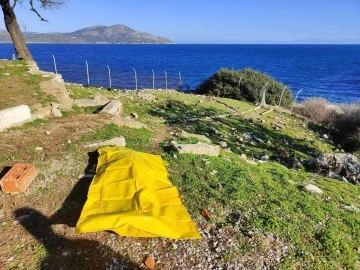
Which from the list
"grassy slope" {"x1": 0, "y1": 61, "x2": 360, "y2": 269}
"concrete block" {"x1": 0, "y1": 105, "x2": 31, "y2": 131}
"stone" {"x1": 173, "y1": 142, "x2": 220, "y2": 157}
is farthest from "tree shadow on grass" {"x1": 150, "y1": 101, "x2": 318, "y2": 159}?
"concrete block" {"x1": 0, "y1": 105, "x2": 31, "y2": 131}

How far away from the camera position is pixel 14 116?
8977 millimetres

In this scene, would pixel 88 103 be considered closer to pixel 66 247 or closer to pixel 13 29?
pixel 13 29

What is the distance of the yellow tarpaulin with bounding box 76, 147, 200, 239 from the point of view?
177 inches

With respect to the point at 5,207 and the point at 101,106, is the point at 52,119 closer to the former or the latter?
the point at 101,106

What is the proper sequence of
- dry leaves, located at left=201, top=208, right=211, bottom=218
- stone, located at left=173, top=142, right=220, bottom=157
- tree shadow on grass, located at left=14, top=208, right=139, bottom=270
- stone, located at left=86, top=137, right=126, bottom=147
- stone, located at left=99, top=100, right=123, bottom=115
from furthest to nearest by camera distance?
stone, located at left=99, top=100, right=123, bottom=115
stone, located at left=173, top=142, right=220, bottom=157
stone, located at left=86, top=137, right=126, bottom=147
dry leaves, located at left=201, top=208, right=211, bottom=218
tree shadow on grass, located at left=14, top=208, right=139, bottom=270

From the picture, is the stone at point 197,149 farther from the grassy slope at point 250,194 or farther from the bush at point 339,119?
the bush at point 339,119

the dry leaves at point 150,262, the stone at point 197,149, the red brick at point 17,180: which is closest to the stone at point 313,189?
the stone at point 197,149

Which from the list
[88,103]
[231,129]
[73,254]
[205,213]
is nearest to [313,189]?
[205,213]

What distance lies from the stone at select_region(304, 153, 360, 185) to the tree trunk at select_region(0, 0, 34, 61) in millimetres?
15573

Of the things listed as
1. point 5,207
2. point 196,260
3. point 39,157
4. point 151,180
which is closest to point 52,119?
point 39,157

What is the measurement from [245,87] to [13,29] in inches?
689

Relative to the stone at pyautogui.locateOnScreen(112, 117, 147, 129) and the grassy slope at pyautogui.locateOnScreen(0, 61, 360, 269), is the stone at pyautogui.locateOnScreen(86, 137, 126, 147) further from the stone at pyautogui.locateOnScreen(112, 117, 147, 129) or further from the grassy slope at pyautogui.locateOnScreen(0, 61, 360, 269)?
the stone at pyautogui.locateOnScreen(112, 117, 147, 129)

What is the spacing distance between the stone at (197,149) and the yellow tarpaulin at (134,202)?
59.6 inches

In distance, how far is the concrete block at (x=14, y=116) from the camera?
28.5 ft
